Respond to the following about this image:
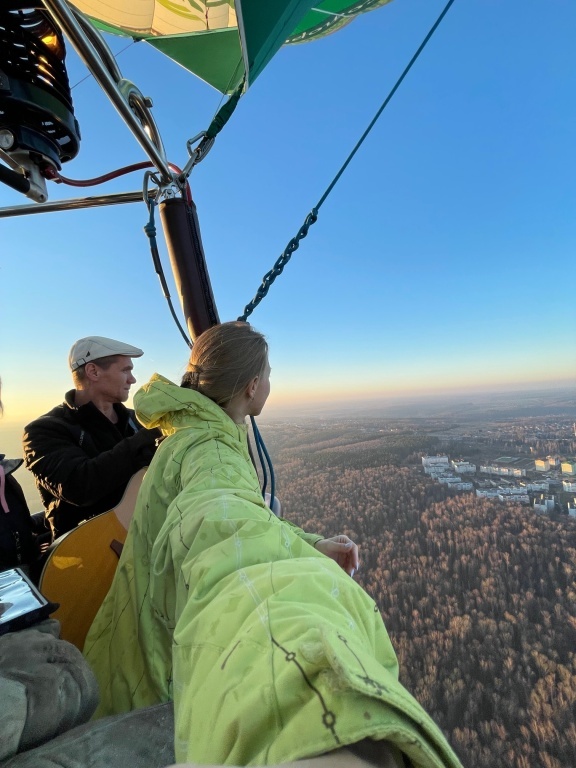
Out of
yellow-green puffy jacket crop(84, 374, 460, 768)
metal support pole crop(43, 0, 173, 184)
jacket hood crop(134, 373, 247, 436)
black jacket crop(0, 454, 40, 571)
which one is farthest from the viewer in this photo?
black jacket crop(0, 454, 40, 571)

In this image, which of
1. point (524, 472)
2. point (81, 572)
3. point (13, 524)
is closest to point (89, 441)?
point (13, 524)

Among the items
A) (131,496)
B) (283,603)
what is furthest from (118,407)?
(283,603)

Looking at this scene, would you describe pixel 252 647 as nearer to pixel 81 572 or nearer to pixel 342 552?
pixel 342 552

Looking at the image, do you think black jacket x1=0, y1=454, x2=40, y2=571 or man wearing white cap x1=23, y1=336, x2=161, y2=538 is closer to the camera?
black jacket x1=0, y1=454, x2=40, y2=571

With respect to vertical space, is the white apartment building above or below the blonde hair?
below

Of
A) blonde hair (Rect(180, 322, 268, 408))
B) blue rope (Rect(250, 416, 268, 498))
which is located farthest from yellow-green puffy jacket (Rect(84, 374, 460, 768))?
blue rope (Rect(250, 416, 268, 498))

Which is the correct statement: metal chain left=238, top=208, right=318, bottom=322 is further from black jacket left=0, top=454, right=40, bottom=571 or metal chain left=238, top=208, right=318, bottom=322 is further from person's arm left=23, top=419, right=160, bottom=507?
black jacket left=0, top=454, right=40, bottom=571

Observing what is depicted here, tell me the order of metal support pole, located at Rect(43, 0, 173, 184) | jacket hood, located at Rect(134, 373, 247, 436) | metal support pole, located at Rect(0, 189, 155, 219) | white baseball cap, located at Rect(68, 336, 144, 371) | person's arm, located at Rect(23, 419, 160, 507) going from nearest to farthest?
metal support pole, located at Rect(43, 0, 173, 184) < jacket hood, located at Rect(134, 373, 247, 436) < metal support pole, located at Rect(0, 189, 155, 219) < person's arm, located at Rect(23, 419, 160, 507) < white baseball cap, located at Rect(68, 336, 144, 371)
